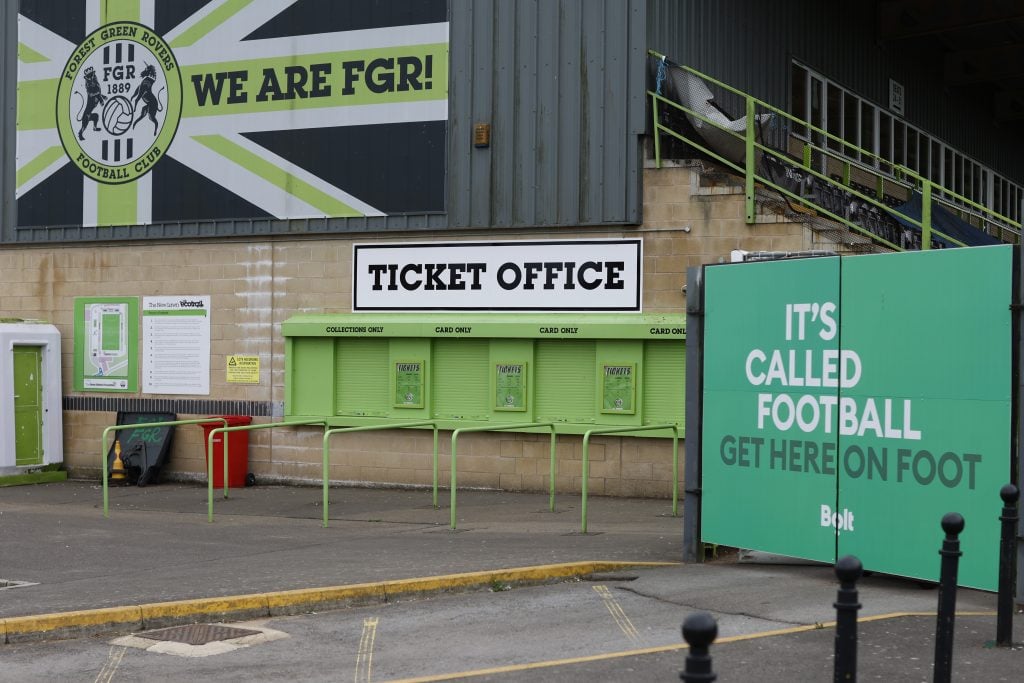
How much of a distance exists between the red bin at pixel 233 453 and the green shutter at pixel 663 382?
19.2 ft

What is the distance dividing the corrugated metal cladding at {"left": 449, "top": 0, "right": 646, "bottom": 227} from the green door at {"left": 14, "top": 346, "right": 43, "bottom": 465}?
6796 millimetres

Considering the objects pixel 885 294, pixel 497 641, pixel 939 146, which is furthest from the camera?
pixel 939 146

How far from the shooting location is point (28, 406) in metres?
20.3

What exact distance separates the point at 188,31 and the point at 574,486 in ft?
29.3

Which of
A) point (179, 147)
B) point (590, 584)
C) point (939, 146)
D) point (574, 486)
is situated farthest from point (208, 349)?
point (939, 146)

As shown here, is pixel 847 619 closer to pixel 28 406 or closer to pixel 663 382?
pixel 663 382

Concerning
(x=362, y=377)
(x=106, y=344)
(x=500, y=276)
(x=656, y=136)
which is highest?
(x=656, y=136)

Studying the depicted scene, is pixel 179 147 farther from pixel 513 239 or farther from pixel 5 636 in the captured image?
pixel 5 636

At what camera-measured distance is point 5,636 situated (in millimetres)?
8992

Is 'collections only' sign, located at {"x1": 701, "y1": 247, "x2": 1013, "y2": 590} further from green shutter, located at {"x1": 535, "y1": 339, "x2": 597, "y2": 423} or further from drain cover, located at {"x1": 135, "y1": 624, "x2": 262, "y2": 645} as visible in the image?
green shutter, located at {"x1": 535, "y1": 339, "x2": 597, "y2": 423}

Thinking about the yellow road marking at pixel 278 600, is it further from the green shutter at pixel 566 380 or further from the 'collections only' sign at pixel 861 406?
the green shutter at pixel 566 380

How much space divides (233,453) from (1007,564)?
13.3m

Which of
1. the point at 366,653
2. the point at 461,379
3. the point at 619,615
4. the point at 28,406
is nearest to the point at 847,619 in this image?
the point at 366,653

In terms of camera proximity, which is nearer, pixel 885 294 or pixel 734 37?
pixel 885 294
